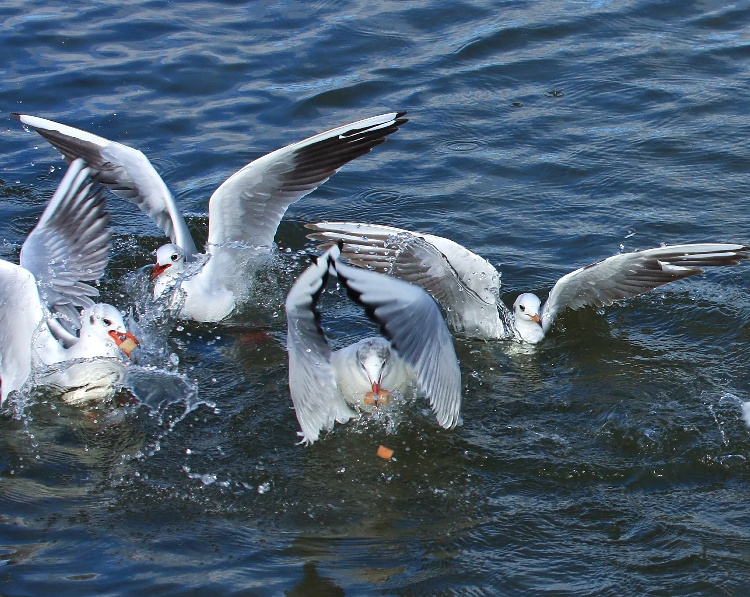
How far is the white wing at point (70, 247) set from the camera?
23.5 feet

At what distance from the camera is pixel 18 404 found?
6.41 m

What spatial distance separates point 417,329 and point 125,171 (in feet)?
13.4

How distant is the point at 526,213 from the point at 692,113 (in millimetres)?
2520

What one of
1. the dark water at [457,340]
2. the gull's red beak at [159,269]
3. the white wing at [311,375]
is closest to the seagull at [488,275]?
the dark water at [457,340]

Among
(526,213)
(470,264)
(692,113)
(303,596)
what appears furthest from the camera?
(692,113)

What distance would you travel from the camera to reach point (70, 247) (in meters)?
7.38

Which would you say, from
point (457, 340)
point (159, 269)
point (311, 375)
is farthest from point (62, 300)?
point (457, 340)

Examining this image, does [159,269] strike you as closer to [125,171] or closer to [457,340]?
[125,171]

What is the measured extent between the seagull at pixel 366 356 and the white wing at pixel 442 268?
1119 millimetres

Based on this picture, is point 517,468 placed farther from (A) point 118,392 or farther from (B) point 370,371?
(A) point 118,392

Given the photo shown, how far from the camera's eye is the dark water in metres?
4.84

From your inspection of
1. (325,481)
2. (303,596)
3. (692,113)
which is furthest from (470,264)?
(692,113)

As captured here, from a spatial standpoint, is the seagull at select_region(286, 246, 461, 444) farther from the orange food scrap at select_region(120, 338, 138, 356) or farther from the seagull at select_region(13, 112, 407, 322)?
the seagull at select_region(13, 112, 407, 322)

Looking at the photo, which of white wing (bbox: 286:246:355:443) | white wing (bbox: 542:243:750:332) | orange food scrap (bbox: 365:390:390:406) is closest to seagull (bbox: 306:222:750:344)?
white wing (bbox: 542:243:750:332)
